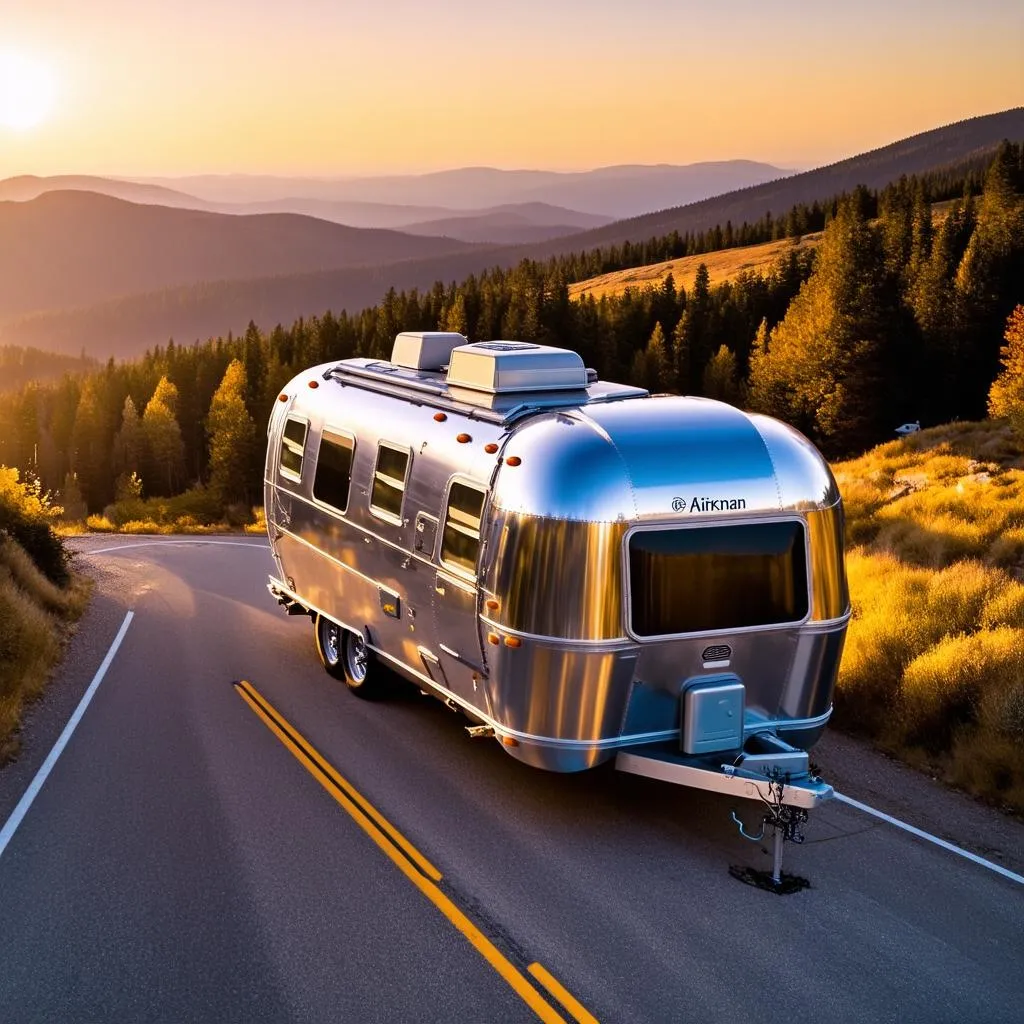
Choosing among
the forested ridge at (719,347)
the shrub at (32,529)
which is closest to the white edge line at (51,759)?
the shrub at (32,529)

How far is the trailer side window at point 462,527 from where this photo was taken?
9.23 metres

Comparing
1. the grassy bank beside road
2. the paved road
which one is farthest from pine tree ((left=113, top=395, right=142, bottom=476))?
the paved road

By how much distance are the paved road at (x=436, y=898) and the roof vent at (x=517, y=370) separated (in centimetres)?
360


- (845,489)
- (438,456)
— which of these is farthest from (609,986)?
(845,489)

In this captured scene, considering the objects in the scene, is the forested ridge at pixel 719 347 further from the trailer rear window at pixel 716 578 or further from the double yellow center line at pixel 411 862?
the trailer rear window at pixel 716 578

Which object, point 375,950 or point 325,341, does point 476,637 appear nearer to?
point 375,950

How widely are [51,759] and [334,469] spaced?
13.8 feet

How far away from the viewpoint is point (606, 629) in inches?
326

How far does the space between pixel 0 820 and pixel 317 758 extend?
2.80 metres

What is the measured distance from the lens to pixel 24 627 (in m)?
13.9

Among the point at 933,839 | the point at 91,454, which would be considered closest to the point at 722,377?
the point at 91,454

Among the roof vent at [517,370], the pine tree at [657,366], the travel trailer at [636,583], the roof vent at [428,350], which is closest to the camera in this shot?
the travel trailer at [636,583]

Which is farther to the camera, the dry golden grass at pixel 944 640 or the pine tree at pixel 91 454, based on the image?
the pine tree at pixel 91 454

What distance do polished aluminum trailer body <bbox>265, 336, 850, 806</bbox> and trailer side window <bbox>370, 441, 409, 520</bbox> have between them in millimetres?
846
